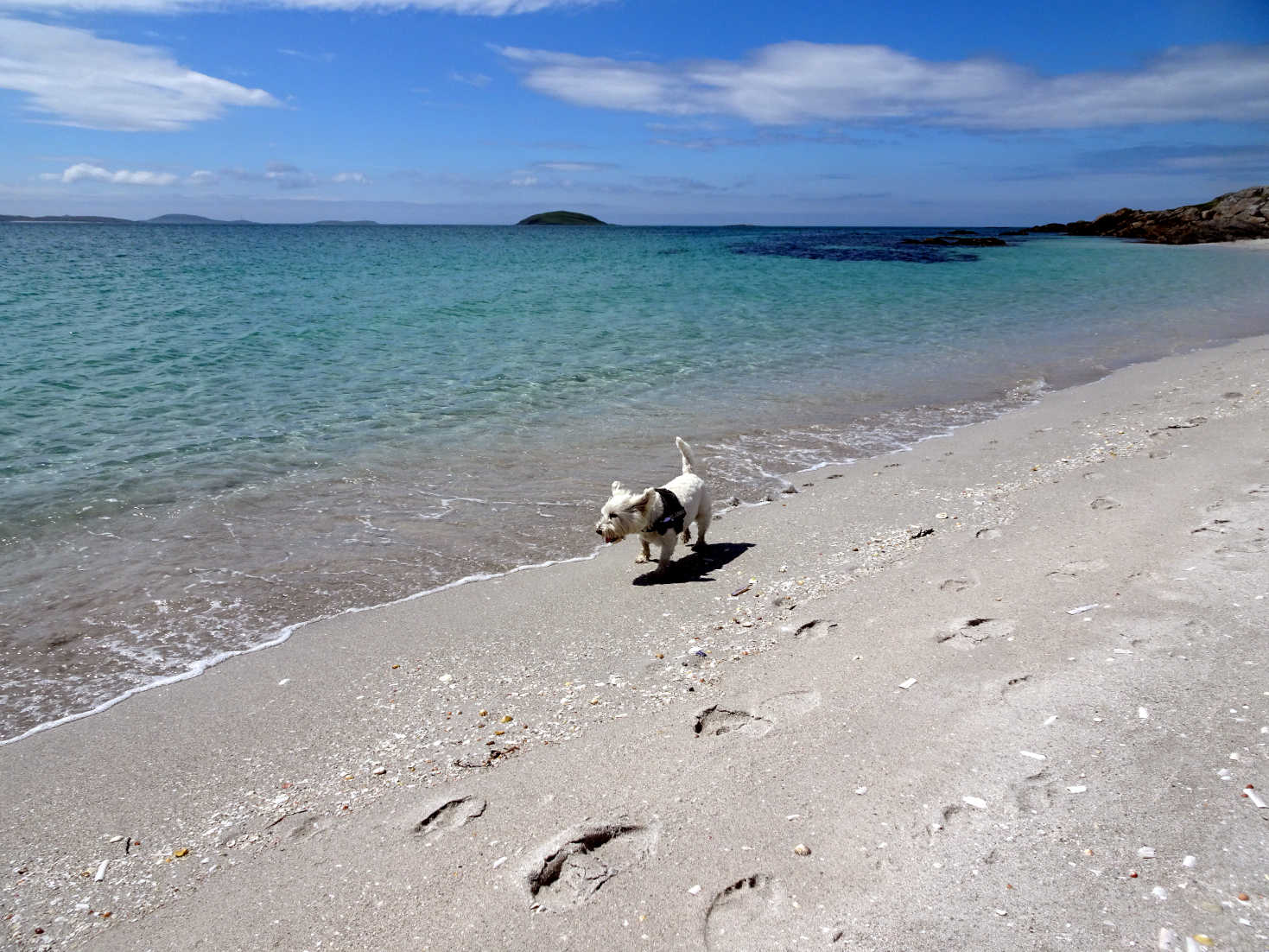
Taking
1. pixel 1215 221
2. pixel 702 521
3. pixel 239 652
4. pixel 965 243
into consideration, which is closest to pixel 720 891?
→ pixel 239 652

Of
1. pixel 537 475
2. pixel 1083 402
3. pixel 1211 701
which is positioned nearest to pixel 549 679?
pixel 1211 701

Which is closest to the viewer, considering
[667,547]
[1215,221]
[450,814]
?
[450,814]

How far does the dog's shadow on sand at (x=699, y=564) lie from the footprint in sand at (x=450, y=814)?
310 centimetres

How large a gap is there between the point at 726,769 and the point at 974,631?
1985 mm

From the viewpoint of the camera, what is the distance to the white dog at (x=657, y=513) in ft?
20.4

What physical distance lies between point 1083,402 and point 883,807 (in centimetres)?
1146

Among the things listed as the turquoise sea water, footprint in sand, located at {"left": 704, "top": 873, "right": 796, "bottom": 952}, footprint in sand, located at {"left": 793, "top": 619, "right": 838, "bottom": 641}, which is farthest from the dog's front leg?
footprint in sand, located at {"left": 704, "top": 873, "right": 796, "bottom": 952}

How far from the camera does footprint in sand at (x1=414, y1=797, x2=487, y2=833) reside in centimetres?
336

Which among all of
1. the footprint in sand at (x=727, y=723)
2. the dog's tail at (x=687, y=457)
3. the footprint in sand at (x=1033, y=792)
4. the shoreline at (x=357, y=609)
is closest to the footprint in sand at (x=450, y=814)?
the footprint in sand at (x=727, y=723)

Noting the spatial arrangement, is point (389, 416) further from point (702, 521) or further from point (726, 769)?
point (726, 769)

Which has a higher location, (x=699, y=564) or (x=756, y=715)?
(x=756, y=715)

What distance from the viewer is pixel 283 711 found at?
4.66 metres

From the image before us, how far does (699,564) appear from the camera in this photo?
6.80m

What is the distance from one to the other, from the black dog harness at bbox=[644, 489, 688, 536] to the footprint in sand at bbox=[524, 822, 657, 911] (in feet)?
10.8
